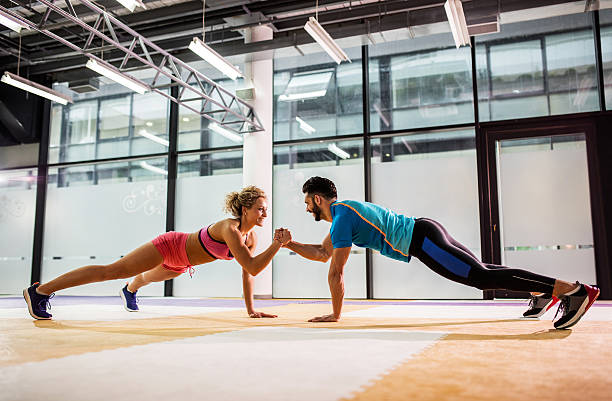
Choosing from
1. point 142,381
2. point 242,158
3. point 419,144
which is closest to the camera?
point 142,381

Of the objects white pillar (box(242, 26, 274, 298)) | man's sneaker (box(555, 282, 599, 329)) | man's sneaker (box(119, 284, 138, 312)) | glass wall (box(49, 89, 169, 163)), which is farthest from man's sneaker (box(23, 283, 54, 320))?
glass wall (box(49, 89, 169, 163))

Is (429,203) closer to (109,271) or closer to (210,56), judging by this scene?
(210,56)

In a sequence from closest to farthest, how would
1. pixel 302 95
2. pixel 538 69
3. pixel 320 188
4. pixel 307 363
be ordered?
pixel 307 363, pixel 320 188, pixel 538 69, pixel 302 95

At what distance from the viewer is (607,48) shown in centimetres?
726

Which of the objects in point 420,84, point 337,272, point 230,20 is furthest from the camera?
point 230,20

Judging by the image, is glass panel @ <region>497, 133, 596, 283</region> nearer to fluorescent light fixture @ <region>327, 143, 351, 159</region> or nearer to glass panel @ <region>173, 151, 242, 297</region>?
fluorescent light fixture @ <region>327, 143, 351, 159</region>

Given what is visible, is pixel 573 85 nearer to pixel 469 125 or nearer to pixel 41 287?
pixel 469 125

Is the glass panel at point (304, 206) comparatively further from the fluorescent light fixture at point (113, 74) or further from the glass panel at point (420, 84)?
the fluorescent light fixture at point (113, 74)

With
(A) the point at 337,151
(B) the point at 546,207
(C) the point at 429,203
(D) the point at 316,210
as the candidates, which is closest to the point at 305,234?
(A) the point at 337,151

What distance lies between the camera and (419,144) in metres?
7.89

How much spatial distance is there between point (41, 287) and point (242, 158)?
5675 millimetres

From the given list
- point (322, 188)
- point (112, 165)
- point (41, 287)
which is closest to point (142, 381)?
point (322, 188)

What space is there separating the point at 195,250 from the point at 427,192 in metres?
5.02

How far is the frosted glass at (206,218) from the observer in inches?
341
